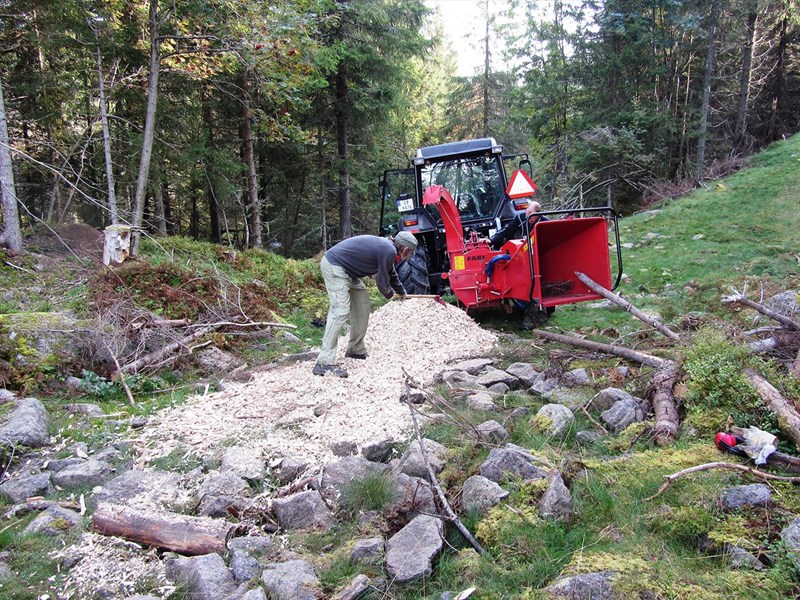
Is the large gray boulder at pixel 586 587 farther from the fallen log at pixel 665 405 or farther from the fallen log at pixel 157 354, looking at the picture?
the fallen log at pixel 157 354

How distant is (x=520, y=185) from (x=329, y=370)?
3.89 metres

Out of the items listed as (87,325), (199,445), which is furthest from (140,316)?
(199,445)

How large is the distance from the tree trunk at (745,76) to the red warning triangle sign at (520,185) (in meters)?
15.0

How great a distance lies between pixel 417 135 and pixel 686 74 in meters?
12.4

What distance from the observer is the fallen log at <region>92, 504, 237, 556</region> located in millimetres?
2986

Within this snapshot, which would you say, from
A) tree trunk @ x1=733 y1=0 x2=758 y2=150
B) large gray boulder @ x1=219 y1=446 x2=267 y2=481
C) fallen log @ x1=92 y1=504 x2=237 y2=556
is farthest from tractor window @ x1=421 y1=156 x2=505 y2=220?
tree trunk @ x1=733 y1=0 x2=758 y2=150

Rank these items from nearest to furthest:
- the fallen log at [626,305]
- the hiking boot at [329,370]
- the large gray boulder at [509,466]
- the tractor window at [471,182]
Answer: the large gray boulder at [509,466]
the fallen log at [626,305]
the hiking boot at [329,370]
the tractor window at [471,182]

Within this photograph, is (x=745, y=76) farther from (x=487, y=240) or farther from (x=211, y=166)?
(x=211, y=166)

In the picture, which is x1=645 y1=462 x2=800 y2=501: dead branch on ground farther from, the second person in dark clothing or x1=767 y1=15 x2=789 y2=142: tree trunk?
x1=767 y1=15 x2=789 y2=142: tree trunk

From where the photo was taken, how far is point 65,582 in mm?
2719

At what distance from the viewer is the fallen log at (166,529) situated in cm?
299

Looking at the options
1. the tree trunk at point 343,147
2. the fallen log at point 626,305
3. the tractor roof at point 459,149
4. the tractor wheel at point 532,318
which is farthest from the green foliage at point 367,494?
the tree trunk at point 343,147

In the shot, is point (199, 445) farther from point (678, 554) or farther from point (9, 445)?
point (678, 554)

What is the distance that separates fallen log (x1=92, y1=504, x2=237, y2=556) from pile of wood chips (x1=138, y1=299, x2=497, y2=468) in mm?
853
